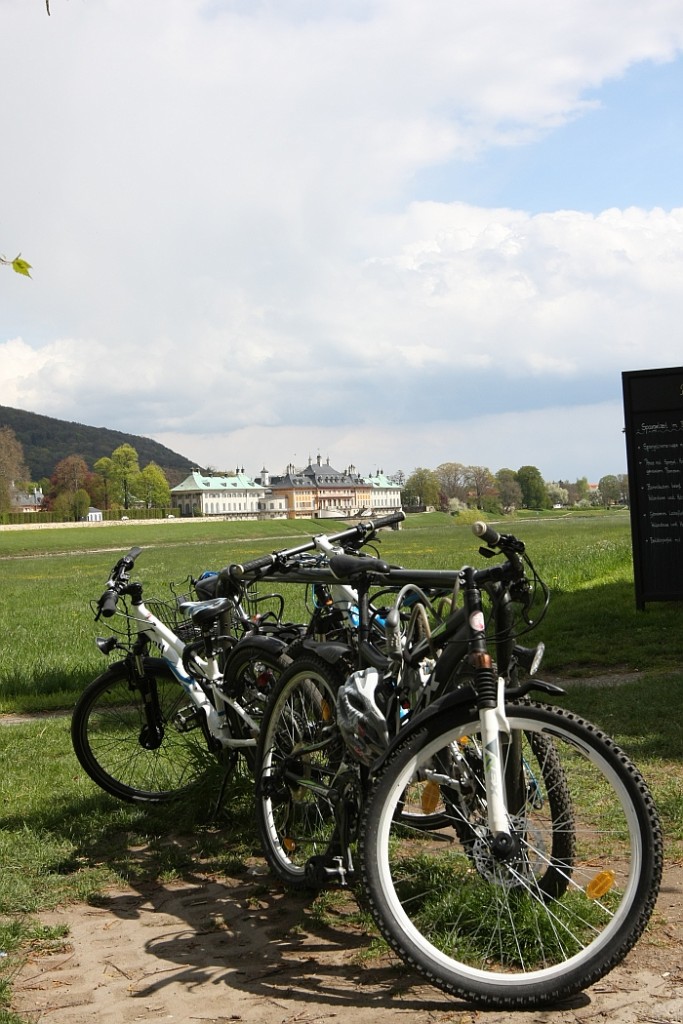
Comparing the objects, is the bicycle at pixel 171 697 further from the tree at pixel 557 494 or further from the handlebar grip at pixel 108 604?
the tree at pixel 557 494

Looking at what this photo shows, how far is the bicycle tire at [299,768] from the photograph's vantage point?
4164 millimetres

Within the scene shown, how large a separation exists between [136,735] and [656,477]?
9.24 metres

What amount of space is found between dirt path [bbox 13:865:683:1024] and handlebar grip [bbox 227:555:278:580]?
1.38 meters

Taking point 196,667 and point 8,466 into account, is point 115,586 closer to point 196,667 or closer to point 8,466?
point 196,667

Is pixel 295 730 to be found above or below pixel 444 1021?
above

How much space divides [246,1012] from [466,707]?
3.81ft

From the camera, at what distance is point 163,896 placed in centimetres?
458

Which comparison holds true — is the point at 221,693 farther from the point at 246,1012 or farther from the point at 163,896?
the point at 246,1012

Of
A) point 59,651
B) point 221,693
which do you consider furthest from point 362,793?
point 59,651

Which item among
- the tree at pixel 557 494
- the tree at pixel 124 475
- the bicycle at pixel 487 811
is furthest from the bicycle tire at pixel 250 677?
the tree at pixel 124 475

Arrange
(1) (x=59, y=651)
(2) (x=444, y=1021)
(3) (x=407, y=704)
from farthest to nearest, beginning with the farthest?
(1) (x=59, y=651) < (3) (x=407, y=704) < (2) (x=444, y=1021)

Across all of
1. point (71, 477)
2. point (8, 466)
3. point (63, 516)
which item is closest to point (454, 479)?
point (8, 466)

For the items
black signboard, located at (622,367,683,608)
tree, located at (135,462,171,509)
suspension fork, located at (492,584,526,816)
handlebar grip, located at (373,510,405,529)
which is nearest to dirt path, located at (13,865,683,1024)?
suspension fork, located at (492,584,526,816)

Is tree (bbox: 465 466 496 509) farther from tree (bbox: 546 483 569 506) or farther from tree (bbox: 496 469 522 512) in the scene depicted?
tree (bbox: 546 483 569 506)
